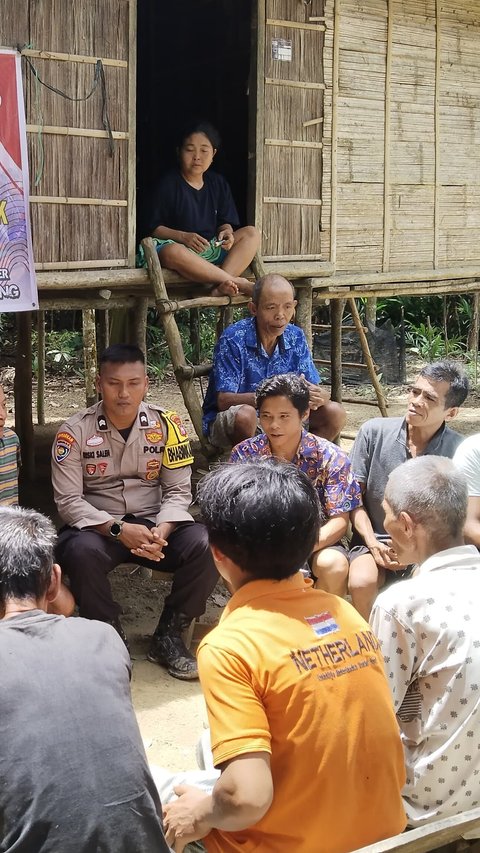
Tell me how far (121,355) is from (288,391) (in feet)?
2.71

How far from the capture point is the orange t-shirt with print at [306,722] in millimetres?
1938

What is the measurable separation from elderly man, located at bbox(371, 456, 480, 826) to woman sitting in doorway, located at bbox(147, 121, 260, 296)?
13.5 ft

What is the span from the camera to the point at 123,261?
20.3ft

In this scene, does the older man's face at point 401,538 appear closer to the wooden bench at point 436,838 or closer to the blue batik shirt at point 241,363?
the wooden bench at point 436,838

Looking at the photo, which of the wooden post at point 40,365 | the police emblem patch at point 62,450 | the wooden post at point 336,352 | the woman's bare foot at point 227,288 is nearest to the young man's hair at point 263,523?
the police emblem patch at point 62,450

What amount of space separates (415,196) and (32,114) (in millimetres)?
3421

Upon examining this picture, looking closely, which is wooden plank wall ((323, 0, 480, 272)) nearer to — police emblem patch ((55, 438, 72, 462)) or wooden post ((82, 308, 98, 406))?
wooden post ((82, 308, 98, 406))

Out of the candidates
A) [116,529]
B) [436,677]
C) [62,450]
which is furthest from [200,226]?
[436,677]

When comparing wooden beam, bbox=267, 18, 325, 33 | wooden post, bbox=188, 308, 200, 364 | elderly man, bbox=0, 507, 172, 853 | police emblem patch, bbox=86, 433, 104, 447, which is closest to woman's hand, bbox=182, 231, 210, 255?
wooden beam, bbox=267, 18, 325, 33

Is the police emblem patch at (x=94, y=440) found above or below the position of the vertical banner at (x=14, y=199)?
below

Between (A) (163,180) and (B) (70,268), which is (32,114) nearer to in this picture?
(B) (70,268)

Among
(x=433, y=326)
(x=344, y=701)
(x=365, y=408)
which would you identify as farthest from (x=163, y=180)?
(x=433, y=326)

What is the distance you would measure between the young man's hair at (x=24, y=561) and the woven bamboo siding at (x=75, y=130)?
381 centimetres

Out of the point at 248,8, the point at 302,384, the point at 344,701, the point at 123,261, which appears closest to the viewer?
the point at 344,701
